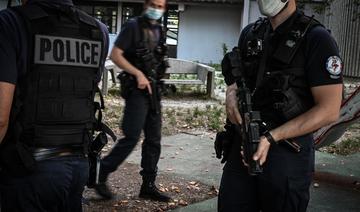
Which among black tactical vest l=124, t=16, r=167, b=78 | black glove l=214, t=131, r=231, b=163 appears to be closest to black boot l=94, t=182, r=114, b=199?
black tactical vest l=124, t=16, r=167, b=78

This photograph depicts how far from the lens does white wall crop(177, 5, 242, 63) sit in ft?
80.8

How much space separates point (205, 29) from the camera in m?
24.7

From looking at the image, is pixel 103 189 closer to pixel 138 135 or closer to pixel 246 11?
pixel 138 135

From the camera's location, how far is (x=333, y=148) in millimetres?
7480

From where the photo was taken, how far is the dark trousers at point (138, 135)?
4586 millimetres

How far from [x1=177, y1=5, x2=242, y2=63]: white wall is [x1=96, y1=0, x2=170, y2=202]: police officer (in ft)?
65.5

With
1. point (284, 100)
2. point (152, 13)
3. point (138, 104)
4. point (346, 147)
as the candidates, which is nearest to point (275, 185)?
point (284, 100)

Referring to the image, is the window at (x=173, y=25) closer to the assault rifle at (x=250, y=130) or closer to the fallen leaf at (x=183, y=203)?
the fallen leaf at (x=183, y=203)

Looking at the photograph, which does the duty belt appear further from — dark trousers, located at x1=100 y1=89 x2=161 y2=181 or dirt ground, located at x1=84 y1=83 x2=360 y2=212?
dirt ground, located at x1=84 y1=83 x2=360 y2=212

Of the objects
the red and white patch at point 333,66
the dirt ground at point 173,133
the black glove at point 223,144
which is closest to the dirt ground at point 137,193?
the dirt ground at point 173,133

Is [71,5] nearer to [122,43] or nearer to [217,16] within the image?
[122,43]

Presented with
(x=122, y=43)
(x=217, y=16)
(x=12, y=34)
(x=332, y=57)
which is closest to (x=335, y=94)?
(x=332, y=57)

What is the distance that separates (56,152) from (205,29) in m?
22.7

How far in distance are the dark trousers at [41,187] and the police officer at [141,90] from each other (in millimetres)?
2135
